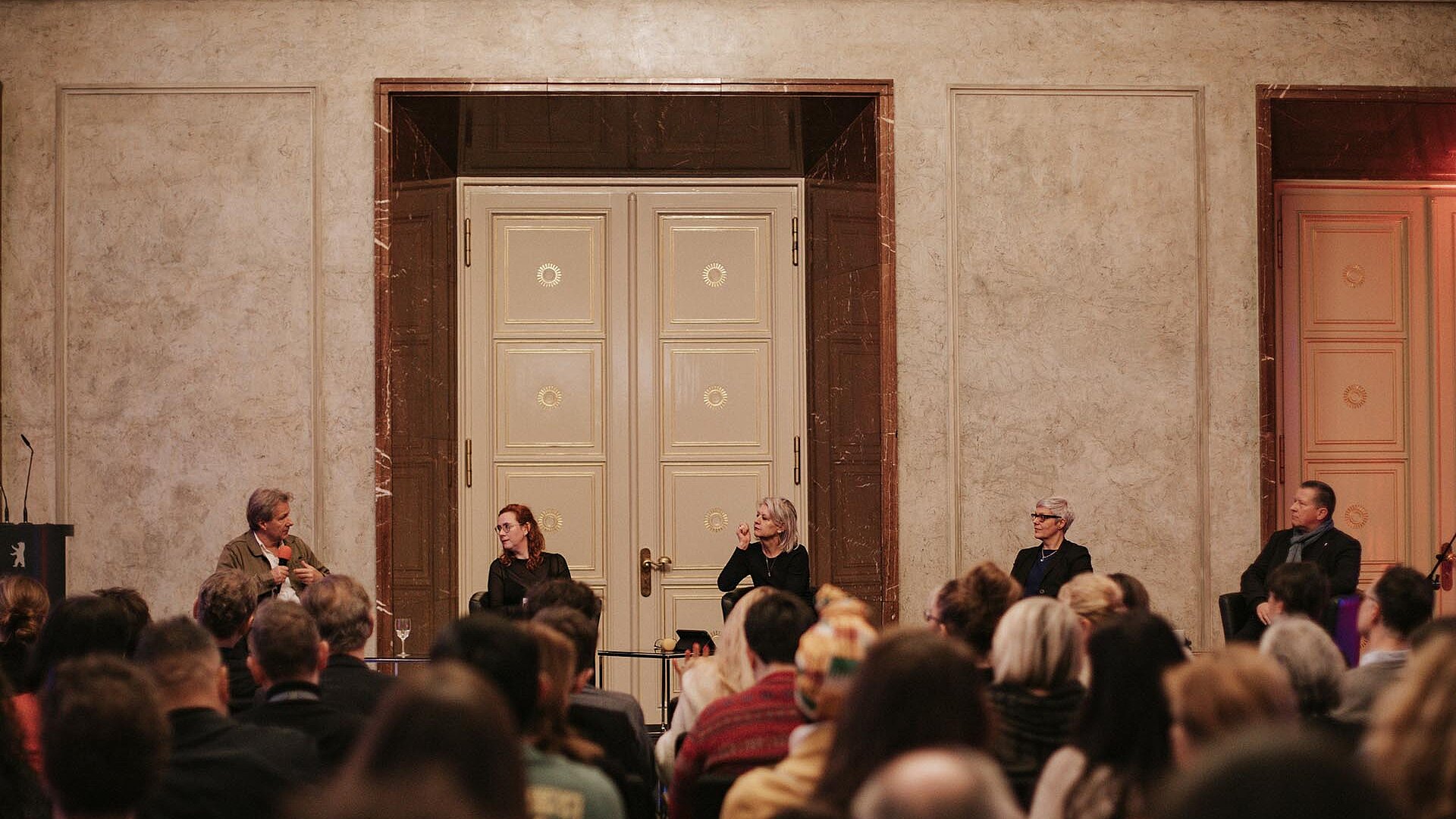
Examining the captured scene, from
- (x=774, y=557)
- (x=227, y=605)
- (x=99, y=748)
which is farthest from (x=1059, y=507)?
(x=99, y=748)

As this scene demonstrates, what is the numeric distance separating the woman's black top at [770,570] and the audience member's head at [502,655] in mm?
4456

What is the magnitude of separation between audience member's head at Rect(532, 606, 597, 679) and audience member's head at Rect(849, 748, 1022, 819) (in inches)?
90.5

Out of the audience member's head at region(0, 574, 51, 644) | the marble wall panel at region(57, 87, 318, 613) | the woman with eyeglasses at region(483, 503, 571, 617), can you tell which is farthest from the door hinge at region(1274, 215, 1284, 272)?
the audience member's head at region(0, 574, 51, 644)

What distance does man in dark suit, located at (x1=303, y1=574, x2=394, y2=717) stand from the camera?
11.9ft

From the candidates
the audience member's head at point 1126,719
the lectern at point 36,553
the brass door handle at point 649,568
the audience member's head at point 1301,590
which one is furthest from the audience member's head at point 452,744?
the brass door handle at point 649,568

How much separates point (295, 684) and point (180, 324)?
482 centimetres

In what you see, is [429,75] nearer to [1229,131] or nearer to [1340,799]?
[1229,131]

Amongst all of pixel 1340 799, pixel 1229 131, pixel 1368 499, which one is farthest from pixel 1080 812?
pixel 1368 499

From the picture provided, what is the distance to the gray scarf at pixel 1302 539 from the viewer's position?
6867mm

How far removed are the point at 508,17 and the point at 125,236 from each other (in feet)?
7.73

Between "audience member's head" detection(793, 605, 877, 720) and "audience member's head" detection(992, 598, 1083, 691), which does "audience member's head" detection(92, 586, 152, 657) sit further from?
"audience member's head" detection(992, 598, 1083, 691)

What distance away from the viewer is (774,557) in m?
7.21

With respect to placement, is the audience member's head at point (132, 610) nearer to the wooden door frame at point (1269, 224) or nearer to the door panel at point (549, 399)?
the door panel at point (549, 399)

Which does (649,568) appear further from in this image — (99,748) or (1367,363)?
(99,748)
